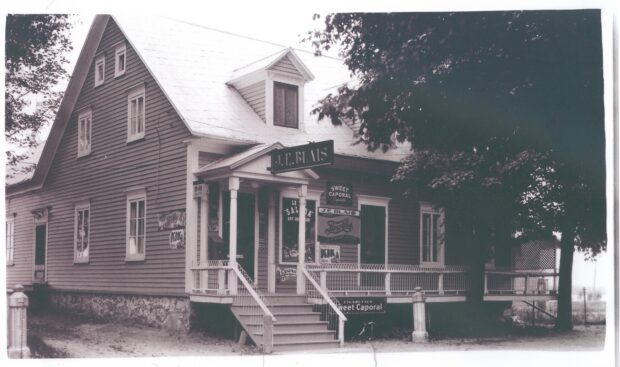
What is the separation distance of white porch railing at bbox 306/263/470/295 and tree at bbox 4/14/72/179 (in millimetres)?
6367

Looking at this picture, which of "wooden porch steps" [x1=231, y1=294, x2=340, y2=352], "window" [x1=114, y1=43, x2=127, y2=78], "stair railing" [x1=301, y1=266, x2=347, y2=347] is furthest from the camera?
"window" [x1=114, y1=43, x2=127, y2=78]

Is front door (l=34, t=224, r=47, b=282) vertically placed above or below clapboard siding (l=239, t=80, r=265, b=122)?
below

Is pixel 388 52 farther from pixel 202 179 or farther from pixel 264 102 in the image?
pixel 202 179

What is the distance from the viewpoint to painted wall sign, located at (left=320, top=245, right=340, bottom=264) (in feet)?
64.5

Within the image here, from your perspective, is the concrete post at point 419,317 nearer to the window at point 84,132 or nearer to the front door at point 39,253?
the window at point 84,132

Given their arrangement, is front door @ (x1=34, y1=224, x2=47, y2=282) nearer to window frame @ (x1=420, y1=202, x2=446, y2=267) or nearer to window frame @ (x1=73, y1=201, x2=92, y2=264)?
window frame @ (x1=73, y1=201, x2=92, y2=264)

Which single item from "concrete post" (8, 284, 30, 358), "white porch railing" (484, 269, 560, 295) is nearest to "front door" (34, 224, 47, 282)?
"concrete post" (8, 284, 30, 358)

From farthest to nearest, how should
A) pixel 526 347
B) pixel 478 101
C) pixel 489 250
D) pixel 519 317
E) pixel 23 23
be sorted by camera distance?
pixel 519 317
pixel 489 250
pixel 478 101
pixel 526 347
pixel 23 23

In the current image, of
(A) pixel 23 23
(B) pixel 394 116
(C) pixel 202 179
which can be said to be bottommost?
(C) pixel 202 179

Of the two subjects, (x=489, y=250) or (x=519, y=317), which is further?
(x=519, y=317)

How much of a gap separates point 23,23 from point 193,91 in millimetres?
4356

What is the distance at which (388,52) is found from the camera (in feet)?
55.9

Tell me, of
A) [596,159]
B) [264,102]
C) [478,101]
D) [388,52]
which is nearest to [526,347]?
[596,159]

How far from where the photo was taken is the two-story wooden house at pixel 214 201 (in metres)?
17.3
